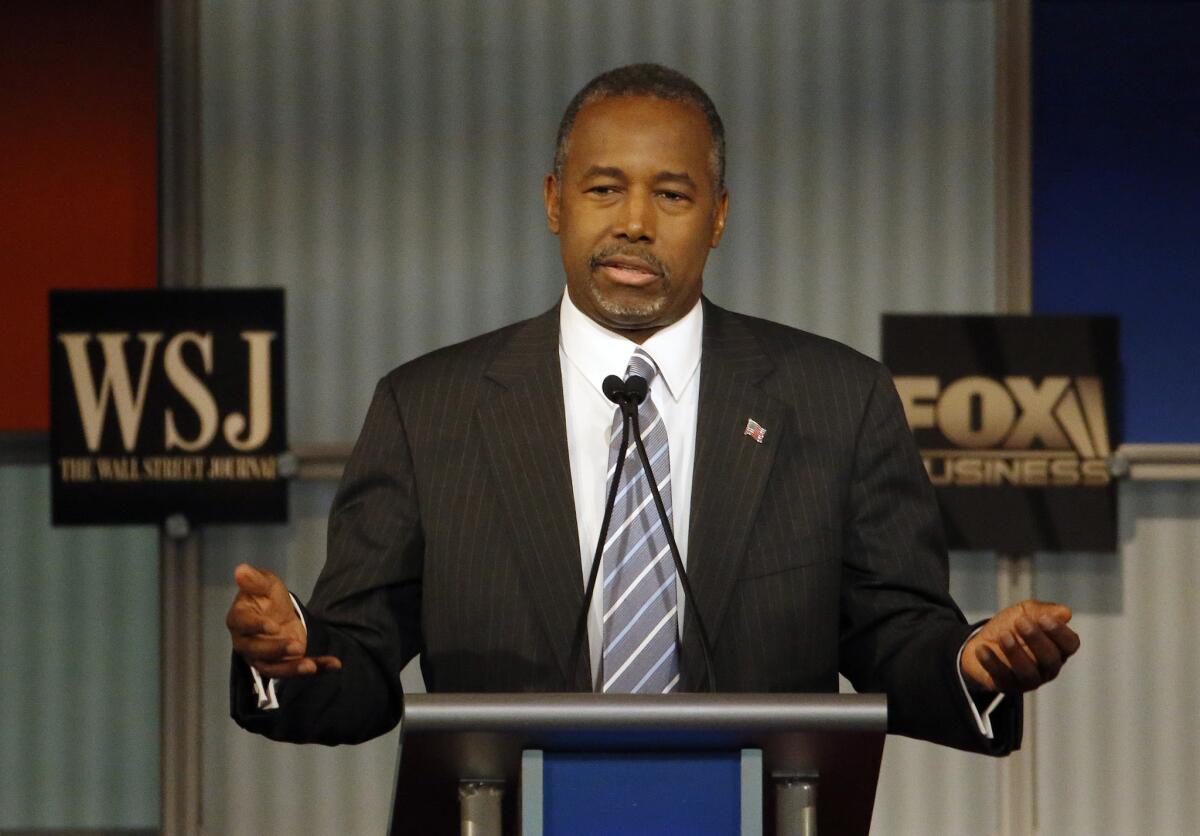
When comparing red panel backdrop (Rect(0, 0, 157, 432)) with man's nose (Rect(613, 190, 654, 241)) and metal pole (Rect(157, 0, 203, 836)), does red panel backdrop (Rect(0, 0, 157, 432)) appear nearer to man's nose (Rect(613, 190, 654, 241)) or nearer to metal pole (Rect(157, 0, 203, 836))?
metal pole (Rect(157, 0, 203, 836))

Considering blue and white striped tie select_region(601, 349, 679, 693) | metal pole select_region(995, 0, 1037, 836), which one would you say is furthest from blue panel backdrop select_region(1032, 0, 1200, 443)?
blue and white striped tie select_region(601, 349, 679, 693)

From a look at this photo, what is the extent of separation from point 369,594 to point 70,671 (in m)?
2.25

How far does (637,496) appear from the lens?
2.14 metres

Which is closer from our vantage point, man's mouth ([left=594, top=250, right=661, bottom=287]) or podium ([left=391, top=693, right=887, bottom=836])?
podium ([left=391, top=693, right=887, bottom=836])

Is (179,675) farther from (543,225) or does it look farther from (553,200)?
(553,200)

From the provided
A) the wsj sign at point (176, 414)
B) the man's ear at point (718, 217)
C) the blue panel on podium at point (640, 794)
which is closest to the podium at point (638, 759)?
the blue panel on podium at point (640, 794)

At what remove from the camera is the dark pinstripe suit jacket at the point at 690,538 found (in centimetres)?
212

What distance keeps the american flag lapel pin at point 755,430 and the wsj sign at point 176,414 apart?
2.07m

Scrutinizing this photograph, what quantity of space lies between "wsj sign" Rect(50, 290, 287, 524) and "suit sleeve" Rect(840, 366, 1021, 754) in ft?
6.86

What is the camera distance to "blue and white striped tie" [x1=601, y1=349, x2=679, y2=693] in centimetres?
210

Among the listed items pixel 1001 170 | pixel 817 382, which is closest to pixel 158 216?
pixel 1001 170

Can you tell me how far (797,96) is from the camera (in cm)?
421

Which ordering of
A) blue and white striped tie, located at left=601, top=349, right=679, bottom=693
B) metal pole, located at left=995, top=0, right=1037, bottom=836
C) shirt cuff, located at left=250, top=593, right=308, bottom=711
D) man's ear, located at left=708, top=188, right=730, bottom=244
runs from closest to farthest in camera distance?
shirt cuff, located at left=250, top=593, right=308, bottom=711 < blue and white striped tie, located at left=601, top=349, right=679, bottom=693 < man's ear, located at left=708, top=188, right=730, bottom=244 < metal pole, located at left=995, top=0, right=1037, bottom=836

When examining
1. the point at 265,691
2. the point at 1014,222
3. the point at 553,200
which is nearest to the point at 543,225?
the point at 1014,222
